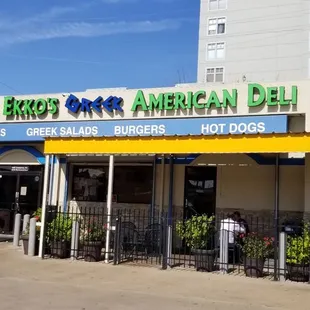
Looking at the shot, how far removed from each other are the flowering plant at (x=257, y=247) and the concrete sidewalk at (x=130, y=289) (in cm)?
60

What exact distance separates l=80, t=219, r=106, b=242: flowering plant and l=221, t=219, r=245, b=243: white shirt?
3.08 meters

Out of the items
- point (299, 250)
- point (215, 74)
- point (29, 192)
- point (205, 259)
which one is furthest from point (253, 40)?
point (299, 250)

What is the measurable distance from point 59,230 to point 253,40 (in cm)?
4597

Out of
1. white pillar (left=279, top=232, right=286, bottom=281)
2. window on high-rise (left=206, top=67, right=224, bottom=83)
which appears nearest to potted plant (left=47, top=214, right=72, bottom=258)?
Result: white pillar (left=279, top=232, right=286, bottom=281)

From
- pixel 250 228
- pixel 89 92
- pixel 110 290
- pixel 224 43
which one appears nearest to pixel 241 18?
pixel 224 43

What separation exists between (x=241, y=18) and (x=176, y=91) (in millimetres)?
41846

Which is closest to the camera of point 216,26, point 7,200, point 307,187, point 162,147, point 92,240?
point 162,147

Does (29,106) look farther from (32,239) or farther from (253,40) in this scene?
(253,40)

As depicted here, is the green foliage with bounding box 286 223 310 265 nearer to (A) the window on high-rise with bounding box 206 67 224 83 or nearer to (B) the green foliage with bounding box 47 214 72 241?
(B) the green foliage with bounding box 47 214 72 241

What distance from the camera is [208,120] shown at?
15195 millimetres

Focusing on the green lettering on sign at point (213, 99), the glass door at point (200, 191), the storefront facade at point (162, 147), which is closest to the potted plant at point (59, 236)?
the storefront facade at point (162, 147)

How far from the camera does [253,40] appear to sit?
179 ft

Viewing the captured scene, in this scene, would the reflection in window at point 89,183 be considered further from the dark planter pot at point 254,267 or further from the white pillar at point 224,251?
the dark planter pot at point 254,267

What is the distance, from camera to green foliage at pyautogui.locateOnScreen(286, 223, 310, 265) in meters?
10.5
